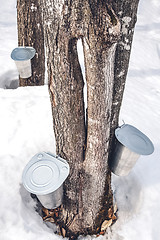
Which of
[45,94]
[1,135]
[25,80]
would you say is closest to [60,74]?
[1,135]

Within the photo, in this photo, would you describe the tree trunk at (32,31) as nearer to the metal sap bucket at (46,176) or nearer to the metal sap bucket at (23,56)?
the metal sap bucket at (23,56)

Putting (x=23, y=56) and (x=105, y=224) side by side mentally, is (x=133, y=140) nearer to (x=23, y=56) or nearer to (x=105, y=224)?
(x=105, y=224)

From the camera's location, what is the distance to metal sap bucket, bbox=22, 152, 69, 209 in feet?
4.54

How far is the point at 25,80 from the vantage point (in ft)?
10.6

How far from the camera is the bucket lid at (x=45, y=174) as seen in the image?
4.54 feet

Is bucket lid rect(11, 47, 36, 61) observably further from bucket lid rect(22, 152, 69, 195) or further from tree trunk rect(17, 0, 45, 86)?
bucket lid rect(22, 152, 69, 195)

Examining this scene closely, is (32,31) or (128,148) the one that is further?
(32,31)

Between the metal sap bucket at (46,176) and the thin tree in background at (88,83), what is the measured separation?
10cm

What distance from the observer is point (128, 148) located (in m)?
1.54

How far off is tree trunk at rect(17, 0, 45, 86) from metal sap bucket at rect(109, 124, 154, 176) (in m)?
1.90

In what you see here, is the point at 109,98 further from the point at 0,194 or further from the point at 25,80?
the point at 25,80

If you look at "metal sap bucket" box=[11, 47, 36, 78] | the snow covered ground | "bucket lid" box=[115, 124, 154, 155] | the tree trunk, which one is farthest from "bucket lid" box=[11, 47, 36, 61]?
"bucket lid" box=[115, 124, 154, 155]

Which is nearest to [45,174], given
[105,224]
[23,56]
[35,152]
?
[35,152]

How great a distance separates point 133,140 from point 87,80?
2.21 feet
